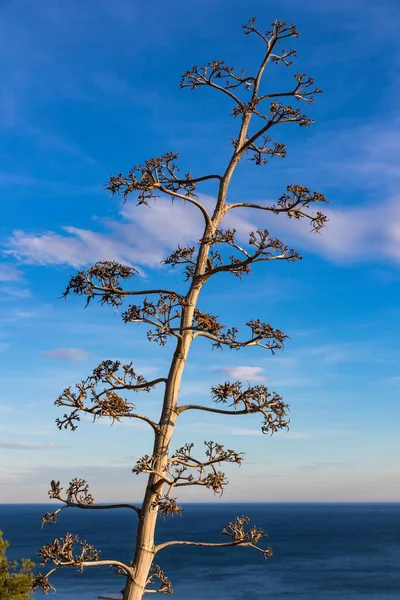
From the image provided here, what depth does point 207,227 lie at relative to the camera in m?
9.08

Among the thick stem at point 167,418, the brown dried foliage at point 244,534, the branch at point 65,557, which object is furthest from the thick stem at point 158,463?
the brown dried foliage at point 244,534

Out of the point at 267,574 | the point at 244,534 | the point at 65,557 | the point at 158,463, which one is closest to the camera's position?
the point at 65,557

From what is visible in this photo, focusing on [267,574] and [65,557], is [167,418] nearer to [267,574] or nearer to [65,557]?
[65,557]

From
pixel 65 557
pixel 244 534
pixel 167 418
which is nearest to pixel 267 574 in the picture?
pixel 244 534

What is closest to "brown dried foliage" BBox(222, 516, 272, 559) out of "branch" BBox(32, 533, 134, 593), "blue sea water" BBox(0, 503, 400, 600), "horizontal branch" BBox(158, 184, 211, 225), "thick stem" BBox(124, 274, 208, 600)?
"thick stem" BBox(124, 274, 208, 600)

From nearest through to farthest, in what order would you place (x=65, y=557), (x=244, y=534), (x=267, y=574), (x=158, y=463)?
(x=65, y=557) < (x=158, y=463) < (x=244, y=534) < (x=267, y=574)

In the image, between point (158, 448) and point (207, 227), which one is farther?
point (207, 227)

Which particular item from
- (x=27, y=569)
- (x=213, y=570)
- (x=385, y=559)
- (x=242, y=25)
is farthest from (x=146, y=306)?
(x=385, y=559)

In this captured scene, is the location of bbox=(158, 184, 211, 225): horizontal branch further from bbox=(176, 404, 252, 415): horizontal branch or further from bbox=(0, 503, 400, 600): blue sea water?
bbox=(0, 503, 400, 600): blue sea water

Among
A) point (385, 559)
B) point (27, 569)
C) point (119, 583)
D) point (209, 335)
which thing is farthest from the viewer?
point (385, 559)

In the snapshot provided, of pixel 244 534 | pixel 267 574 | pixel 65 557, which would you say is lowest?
pixel 267 574

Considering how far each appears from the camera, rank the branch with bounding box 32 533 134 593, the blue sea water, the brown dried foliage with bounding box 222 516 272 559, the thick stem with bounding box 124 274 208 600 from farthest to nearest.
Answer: the blue sea water
the brown dried foliage with bounding box 222 516 272 559
the thick stem with bounding box 124 274 208 600
the branch with bounding box 32 533 134 593

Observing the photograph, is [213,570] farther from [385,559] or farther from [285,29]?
[285,29]

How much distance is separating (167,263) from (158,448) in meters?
2.70
